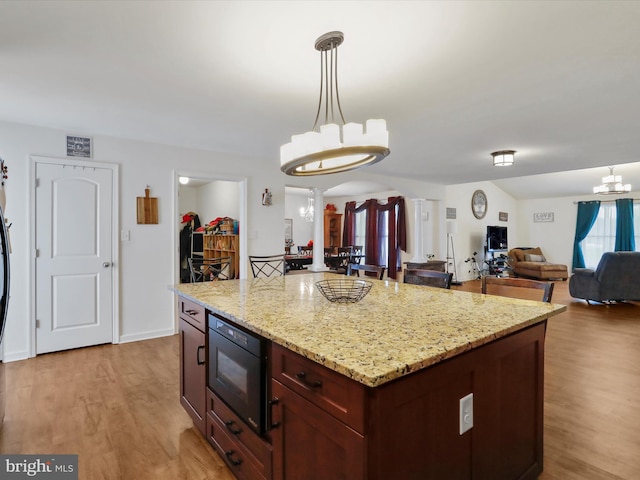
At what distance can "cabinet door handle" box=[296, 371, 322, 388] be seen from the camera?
1.06 meters

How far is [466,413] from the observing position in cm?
121

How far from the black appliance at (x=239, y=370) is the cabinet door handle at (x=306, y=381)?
24cm

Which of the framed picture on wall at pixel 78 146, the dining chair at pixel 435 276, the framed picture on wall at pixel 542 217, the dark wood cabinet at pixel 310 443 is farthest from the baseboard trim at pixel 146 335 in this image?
the framed picture on wall at pixel 542 217

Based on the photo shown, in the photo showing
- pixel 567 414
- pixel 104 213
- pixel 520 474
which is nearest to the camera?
pixel 520 474

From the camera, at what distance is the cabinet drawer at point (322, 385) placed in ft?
A: 3.08

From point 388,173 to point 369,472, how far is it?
5557 millimetres

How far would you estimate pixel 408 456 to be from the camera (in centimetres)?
103

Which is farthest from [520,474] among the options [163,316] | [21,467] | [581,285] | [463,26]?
[581,285]

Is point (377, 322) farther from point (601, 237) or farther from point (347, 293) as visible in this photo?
point (601, 237)

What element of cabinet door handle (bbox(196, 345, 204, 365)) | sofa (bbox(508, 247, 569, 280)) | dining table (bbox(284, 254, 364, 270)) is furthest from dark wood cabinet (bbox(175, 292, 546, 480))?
sofa (bbox(508, 247, 569, 280))

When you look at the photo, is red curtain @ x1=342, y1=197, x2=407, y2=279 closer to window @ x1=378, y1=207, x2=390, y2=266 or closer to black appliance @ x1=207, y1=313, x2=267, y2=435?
window @ x1=378, y1=207, x2=390, y2=266

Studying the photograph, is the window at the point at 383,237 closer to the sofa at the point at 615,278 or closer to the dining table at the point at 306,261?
the dining table at the point at 306,261

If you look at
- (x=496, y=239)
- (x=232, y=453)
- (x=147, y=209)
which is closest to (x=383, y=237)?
(x=496, y=239)

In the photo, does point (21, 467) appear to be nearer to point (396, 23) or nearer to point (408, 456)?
point (408, 456)
